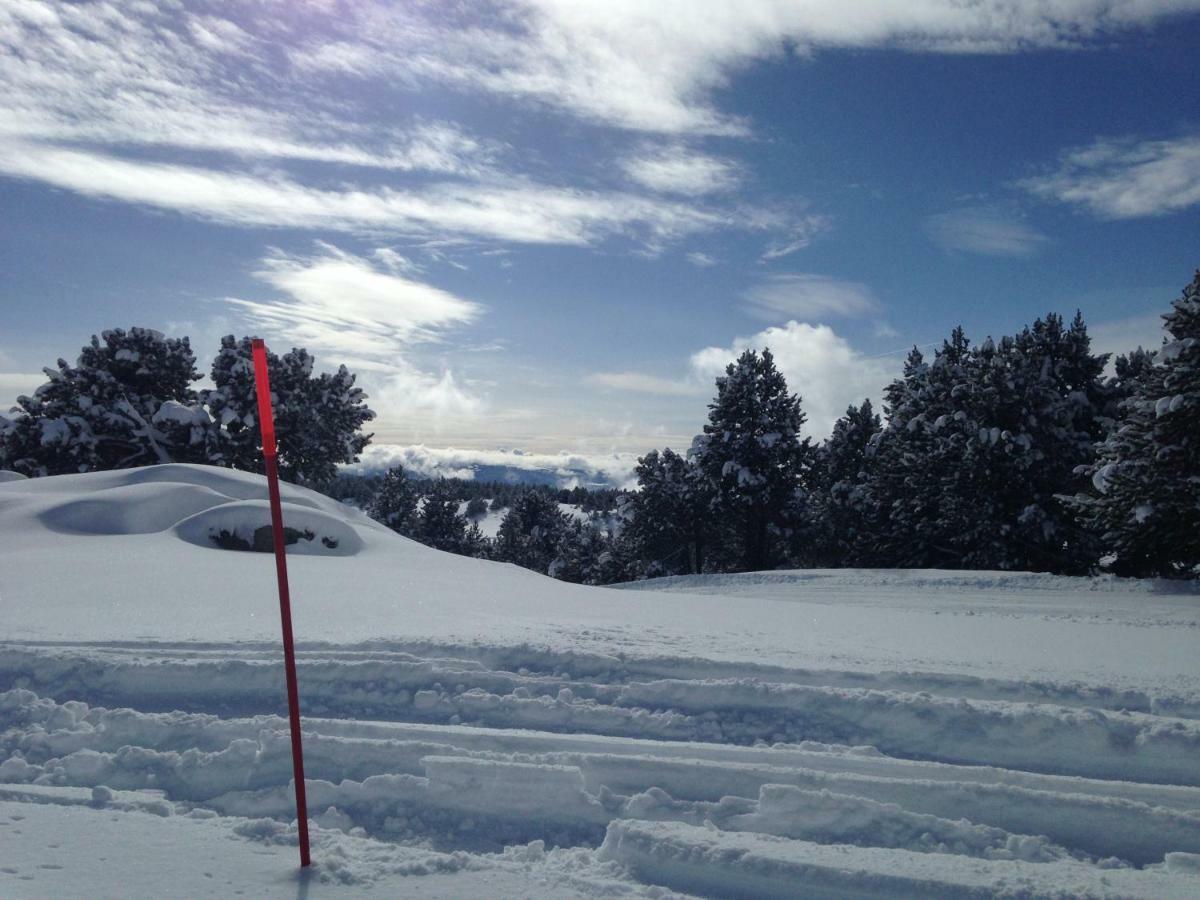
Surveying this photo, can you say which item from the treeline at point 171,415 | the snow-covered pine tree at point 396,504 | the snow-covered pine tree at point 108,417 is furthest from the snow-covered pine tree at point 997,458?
the snow-covered pine tree at point 396,504

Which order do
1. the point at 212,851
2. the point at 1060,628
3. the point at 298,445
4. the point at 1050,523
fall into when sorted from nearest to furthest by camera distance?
the point at 212,851, the point at 1060,628, the point at 1050,523, the point at 298,445

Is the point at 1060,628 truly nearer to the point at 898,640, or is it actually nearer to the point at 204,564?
the point at 898,640

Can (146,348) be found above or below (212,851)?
above

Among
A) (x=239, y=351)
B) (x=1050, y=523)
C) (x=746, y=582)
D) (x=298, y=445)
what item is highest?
(x=239, y=351)

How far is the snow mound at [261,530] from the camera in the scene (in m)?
14.7

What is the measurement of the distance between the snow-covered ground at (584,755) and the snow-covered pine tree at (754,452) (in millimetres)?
23447

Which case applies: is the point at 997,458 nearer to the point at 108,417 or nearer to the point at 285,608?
the point at 285,608

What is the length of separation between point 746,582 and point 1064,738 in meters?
17.5

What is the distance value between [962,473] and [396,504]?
124ft

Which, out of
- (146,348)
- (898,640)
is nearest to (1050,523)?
(898,640)

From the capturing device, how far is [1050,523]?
2542 centimetres

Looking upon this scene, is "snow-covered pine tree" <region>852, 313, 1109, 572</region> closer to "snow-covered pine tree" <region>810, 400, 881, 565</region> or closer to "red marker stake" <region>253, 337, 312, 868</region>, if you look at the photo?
"snow-covered pine tree" <region>810, 400, 881, 565</region>

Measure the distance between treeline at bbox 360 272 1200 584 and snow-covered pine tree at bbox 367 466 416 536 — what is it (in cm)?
1508

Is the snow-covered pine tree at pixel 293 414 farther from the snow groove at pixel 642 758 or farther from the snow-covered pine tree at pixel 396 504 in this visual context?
the snow groove at pixel 642 758
